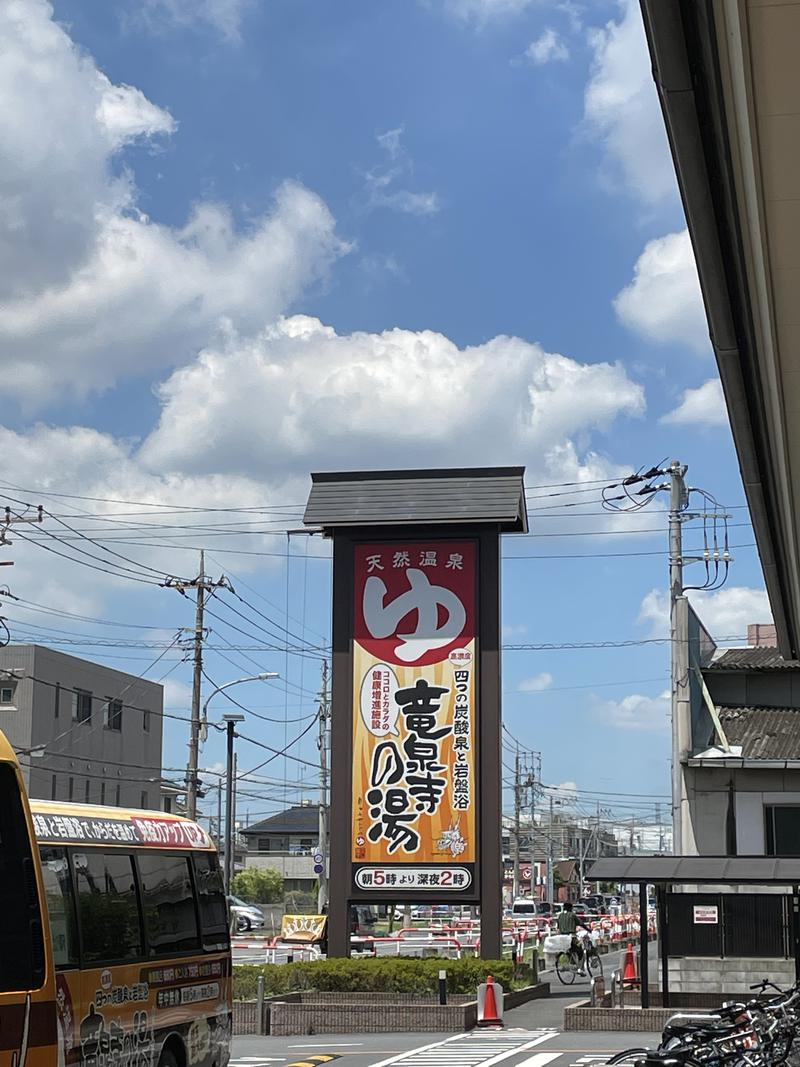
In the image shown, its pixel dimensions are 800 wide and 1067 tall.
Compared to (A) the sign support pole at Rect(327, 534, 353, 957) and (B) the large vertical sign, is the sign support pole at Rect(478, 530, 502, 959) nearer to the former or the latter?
(B) the large vertical sign

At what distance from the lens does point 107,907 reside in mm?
12805

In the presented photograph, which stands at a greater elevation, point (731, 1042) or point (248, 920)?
point (731, 1042)

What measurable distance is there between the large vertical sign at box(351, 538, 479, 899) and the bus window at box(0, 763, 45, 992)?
19.3 metres

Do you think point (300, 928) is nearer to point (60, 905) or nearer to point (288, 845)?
point (60, 905)

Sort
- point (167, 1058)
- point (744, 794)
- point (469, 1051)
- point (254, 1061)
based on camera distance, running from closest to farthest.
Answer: point (167, 1058), point (254, 1061), point (469, 1051), point (744, 794)

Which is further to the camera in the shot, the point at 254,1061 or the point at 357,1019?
the point at 357,1019

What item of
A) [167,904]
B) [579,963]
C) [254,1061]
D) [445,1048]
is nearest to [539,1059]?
[445,1048]

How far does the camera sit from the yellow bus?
9781mm

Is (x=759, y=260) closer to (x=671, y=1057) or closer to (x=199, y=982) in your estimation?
(x=671, y=1057)

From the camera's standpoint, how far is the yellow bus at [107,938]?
32.1ft

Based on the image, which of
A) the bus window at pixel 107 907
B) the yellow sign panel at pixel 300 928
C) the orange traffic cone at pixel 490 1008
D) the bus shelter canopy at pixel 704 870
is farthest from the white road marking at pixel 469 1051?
the yellow sign panel at pixel 300 928

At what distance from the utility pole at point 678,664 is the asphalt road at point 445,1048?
20.9 feet

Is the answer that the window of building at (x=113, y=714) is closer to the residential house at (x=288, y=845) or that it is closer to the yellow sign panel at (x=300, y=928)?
the yellow sign panel at (x=300, y=928)

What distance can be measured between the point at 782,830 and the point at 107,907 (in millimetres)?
18811
